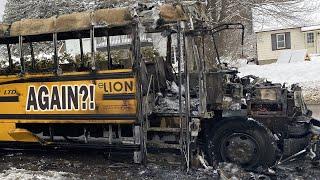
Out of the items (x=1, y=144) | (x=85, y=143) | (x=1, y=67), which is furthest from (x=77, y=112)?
(x=1, y=67)

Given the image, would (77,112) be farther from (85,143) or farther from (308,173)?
(308,173)

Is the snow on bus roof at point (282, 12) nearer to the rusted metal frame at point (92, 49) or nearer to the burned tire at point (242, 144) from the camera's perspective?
the burned tire at point (242, 144)

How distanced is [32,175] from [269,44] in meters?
27.8

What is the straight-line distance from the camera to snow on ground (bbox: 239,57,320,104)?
16.9 meters

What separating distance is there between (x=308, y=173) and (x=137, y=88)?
2.91 m

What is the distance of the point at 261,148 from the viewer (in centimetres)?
727

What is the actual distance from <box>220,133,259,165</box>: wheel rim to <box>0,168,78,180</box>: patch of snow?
2.44 m

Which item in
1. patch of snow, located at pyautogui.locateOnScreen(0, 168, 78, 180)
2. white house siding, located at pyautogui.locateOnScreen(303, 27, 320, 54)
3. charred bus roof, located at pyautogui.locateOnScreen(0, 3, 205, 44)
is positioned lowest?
patch of snow, located at pyautogui.locateOnScreen(0, 168, 78, 180)

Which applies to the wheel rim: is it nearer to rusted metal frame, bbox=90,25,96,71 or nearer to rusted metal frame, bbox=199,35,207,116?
rusted metal frame, bbox=199,35,207,116

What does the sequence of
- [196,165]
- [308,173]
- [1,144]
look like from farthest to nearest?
[1,144] → [196,165] → [308,173]

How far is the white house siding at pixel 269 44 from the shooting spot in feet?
107

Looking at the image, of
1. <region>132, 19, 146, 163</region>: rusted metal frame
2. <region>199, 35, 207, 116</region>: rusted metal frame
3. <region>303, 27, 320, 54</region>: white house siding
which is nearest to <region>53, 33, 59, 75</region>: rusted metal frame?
<region>132, 19, 146, 163</region>: rusted metal frame

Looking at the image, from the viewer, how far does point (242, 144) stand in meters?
7.40

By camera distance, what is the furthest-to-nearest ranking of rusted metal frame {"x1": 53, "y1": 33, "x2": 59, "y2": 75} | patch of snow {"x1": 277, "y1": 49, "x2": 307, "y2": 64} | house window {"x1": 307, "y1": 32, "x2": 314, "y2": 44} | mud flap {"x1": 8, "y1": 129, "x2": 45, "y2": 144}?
house window {"x1": 307, "y1": 32, "x2": 314, "y2": 44}, patch of snow {"x1": 277, "y1": 49, "x2": 307, "y2": 64}, mud flap {"x1": 8, "y1": 129, "x2": 45, "y2": 144}, rusted metal frame {"x1": 53, "y1": 33, "x2": 59, "y2": 75}
